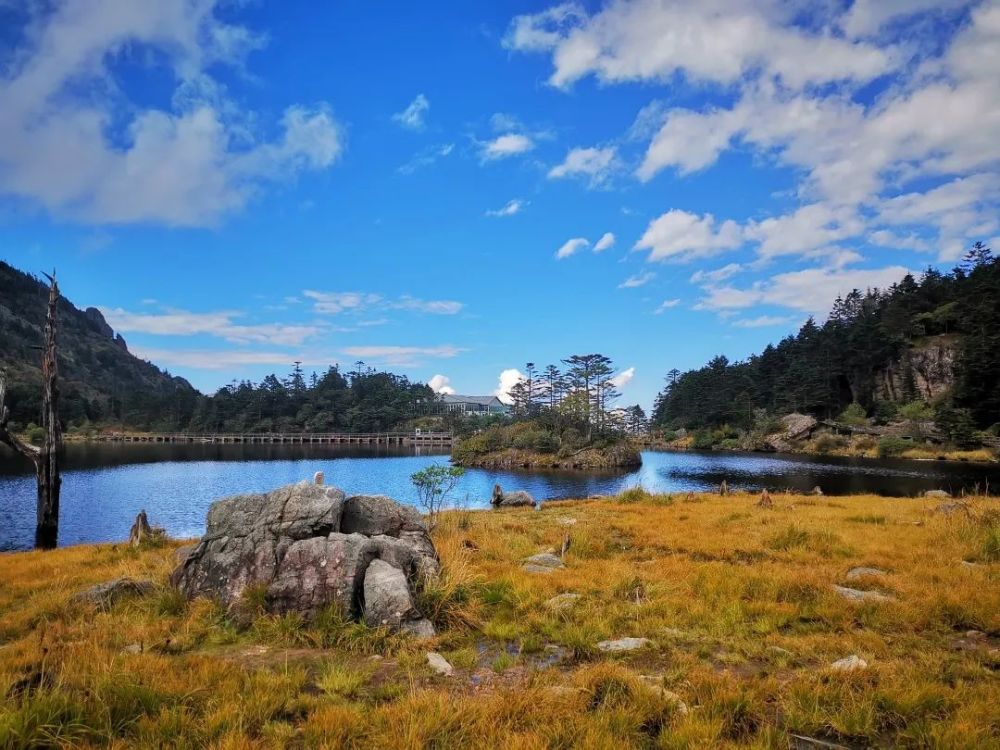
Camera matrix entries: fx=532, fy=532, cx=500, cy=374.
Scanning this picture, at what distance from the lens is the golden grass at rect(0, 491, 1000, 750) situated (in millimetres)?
4230

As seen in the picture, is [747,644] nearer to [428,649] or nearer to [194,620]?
[428,649]

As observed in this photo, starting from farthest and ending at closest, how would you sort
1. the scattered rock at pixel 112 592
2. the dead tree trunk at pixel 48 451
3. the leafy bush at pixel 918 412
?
the leafy bush at pixel 918 412 → the dead tree trunk at pixel 48 451 → the scattered rock at pixel 112 592

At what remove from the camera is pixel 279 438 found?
12025 centimetres

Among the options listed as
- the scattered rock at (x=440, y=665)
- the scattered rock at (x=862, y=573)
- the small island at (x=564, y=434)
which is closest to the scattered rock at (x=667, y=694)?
the scattered rock at (x=440, y=665)

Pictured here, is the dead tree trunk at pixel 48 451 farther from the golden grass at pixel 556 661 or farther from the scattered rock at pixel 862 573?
the scattered rock at pixel 862 573

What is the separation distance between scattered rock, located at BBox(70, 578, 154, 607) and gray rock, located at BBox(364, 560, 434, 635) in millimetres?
3883

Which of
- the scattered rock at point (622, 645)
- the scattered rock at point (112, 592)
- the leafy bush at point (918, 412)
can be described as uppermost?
the leafy bush at point (918, 412)

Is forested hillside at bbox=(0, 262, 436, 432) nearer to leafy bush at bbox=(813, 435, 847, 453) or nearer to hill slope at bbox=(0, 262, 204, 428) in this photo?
hill slope at bbox=(0, 262, 204, 428)

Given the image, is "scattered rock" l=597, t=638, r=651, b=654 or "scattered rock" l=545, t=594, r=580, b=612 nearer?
"scattered rock" l=597, t=638, r=651, b=654

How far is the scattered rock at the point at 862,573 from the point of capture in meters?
8.98

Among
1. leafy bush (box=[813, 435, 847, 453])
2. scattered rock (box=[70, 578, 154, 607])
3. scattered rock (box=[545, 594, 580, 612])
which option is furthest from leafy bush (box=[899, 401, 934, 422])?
scattered rock (box=[70, 578, 154, 607])

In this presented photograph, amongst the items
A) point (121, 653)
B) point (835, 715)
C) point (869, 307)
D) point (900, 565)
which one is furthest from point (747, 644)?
point (869, 307)

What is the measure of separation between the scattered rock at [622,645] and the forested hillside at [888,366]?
7117cm

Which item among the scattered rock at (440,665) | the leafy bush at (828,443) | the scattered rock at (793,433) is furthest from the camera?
the scattered rock at (793,433)
